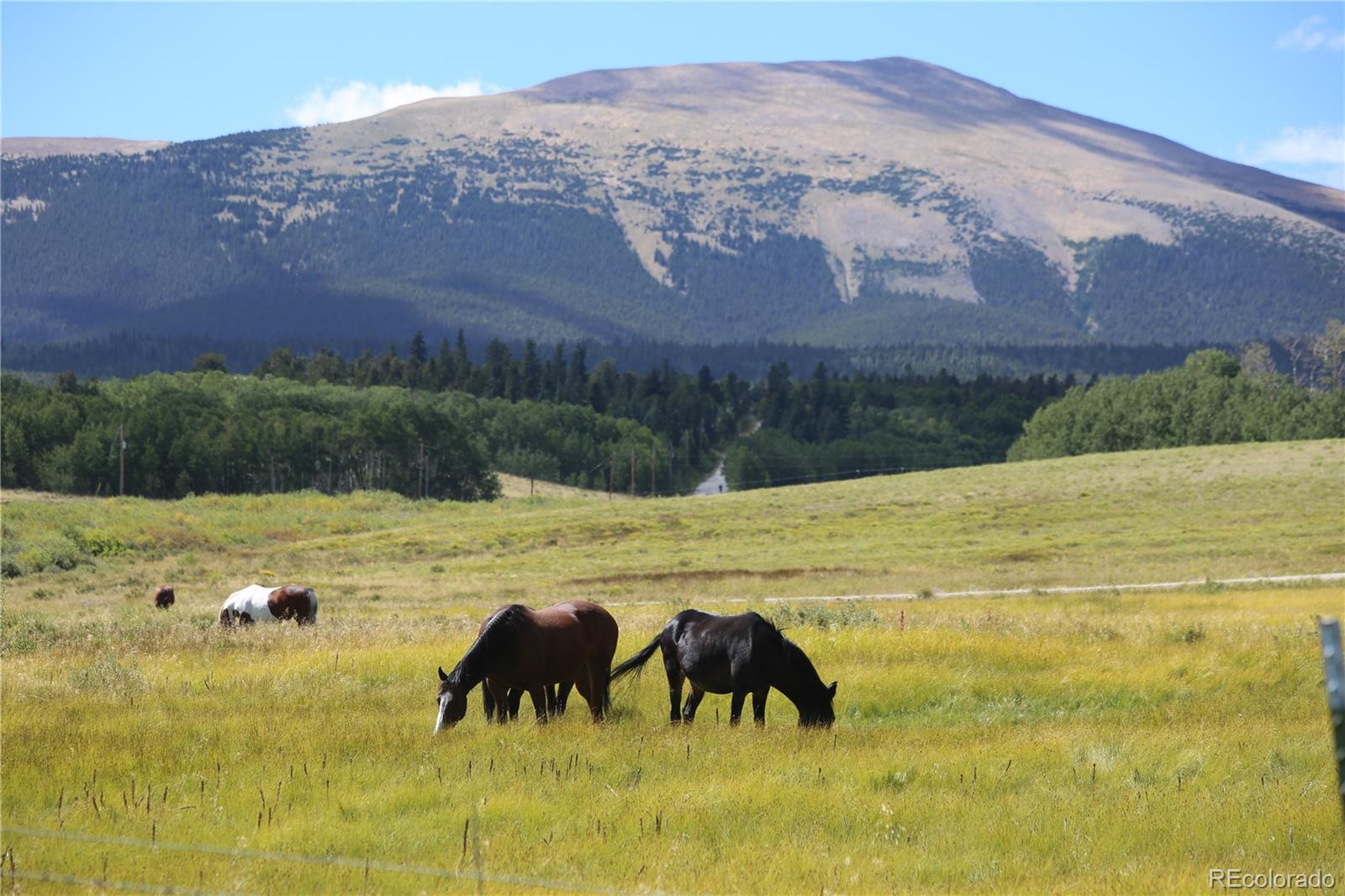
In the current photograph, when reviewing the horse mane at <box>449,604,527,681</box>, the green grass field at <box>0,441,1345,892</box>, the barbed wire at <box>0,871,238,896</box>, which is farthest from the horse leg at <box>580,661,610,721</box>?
the barbed wire at <box>0,871,238,896</box>

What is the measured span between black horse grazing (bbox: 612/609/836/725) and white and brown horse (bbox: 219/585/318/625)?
627 inches

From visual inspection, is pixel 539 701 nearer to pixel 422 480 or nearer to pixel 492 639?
pixel 492 639

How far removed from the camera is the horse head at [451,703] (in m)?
15.5

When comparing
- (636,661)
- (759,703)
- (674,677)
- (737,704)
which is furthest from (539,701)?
(759,703)

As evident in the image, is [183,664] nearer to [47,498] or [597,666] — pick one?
[597,666]

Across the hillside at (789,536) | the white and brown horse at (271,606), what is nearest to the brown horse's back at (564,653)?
the white and brown horse at (271,606)

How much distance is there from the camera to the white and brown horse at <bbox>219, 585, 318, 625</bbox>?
31.0 meters

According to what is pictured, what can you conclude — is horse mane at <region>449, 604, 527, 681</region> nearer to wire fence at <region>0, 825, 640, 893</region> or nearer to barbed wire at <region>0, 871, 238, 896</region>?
wire fence at <region>0, 825, 640, 893</region>

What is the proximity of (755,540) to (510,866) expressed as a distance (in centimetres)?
7034

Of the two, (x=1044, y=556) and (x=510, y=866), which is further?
(x=1044, y=556)

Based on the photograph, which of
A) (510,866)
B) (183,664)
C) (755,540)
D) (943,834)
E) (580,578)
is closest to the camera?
(510,866)

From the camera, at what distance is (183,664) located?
21.2 meters

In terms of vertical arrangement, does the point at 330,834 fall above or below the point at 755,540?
above

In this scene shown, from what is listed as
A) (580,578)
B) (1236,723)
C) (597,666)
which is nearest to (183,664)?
(597,666)
